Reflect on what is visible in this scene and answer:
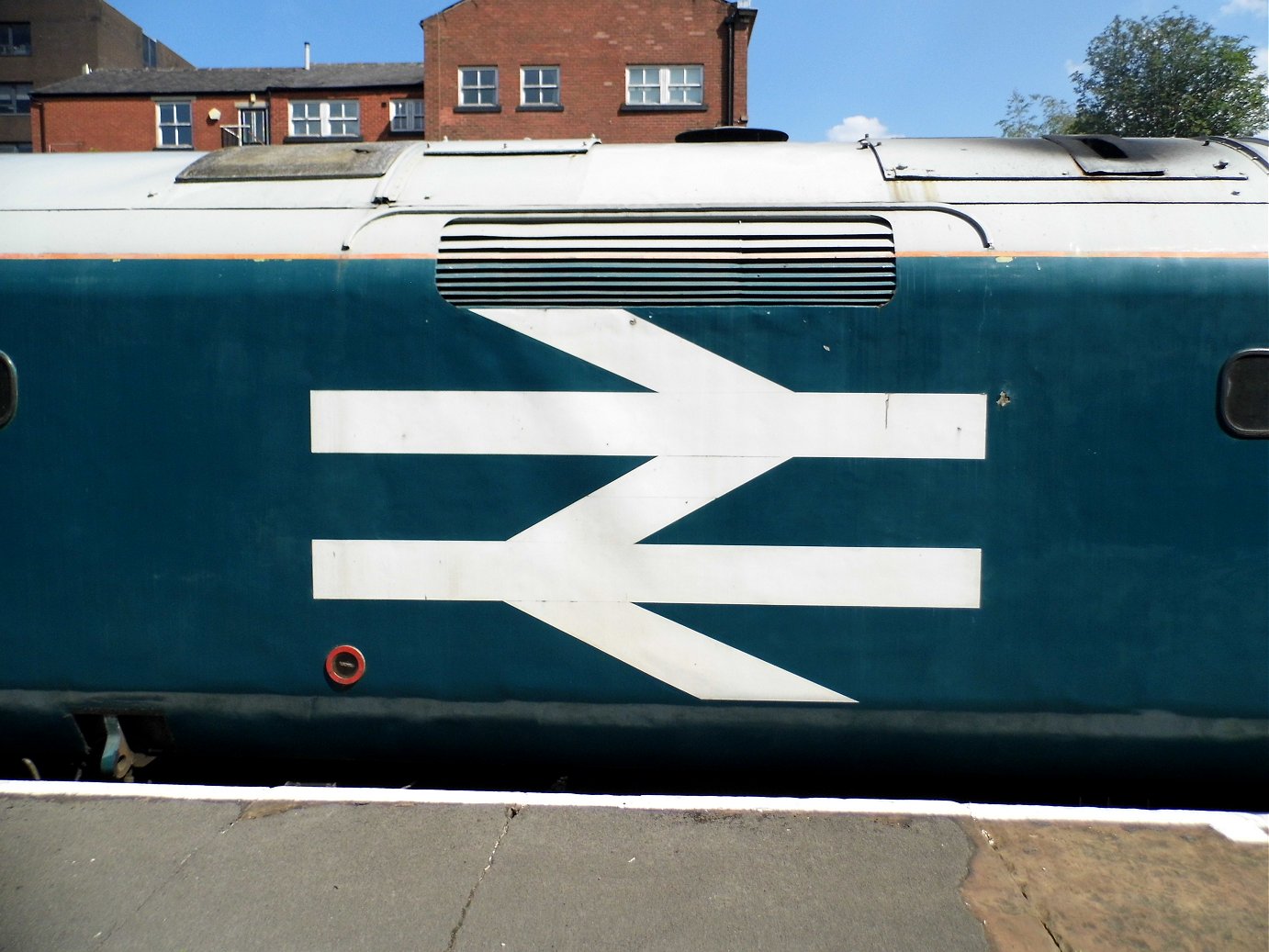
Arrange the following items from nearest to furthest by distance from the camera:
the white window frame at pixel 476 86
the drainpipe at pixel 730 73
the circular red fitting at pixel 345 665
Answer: the circular red fitting at pixel 345 665, the drainpipe at pixel 730 73, the white window frame at pixel 476 86

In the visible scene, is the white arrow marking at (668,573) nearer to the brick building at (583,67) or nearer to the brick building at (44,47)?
the brick building at (583,67)

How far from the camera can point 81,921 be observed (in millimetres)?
→ 2867

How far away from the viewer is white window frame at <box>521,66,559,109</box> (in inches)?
1152

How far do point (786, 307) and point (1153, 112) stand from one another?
35.7 m

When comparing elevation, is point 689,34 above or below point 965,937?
above

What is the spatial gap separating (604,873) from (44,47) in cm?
5699

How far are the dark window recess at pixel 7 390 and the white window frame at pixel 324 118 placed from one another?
31.8 m

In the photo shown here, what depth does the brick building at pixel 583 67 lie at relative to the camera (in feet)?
93.9

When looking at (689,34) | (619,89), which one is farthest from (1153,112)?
(619,89)

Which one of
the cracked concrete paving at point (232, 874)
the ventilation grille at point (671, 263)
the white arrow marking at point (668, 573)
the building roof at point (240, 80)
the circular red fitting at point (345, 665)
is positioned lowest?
the cracked concrete paving at point (232, 874)

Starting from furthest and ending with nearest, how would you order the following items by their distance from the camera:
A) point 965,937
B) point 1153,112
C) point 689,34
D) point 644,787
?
1. point 1153,112
2. point 689,34
3. point 644,787
4. point 965,937

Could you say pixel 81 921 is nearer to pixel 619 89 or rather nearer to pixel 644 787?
pixel 644 787

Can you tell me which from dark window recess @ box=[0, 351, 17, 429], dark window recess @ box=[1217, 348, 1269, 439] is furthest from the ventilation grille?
dark window recess @ box=[0, 351, 17, 429]

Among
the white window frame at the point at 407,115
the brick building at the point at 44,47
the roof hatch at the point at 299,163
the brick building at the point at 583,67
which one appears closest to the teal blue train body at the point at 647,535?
the roof hatch at the point at 299,163
